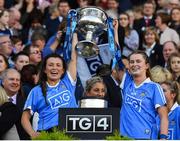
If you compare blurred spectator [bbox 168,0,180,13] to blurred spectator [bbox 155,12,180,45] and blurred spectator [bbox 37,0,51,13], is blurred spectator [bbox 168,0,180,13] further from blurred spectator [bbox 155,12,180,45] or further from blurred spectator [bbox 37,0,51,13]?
blurred spectator [bbox 37,0,51,13]

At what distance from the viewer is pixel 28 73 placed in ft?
40.5

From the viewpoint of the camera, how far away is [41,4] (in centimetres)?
1773

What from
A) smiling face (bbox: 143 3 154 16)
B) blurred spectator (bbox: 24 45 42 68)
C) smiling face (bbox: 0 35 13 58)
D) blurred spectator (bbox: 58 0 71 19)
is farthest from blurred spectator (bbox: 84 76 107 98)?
smiling face (bbox: 143 3 154 16)

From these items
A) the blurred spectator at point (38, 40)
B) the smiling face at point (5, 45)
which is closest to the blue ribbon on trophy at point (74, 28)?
A: the smiling face at point (5, 45)

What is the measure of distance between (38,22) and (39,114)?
677 centimetres

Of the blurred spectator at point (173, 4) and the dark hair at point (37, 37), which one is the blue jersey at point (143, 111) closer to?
the dark hair at point (37, 37)

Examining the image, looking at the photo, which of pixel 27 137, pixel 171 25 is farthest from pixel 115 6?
pixel 27 137

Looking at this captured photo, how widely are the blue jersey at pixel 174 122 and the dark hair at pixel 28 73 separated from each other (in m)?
2.40

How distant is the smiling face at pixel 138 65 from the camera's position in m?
10.3

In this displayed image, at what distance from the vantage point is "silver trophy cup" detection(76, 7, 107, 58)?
33.3ft

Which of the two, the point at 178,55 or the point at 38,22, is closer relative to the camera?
the point at 178,55

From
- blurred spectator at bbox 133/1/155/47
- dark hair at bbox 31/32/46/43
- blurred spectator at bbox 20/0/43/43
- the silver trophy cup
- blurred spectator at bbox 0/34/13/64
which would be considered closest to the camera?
the silver trophy cup

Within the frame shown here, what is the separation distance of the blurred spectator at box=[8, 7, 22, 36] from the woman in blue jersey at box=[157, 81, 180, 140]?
5662 millimetres

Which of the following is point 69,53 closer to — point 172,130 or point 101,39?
point 172,130
